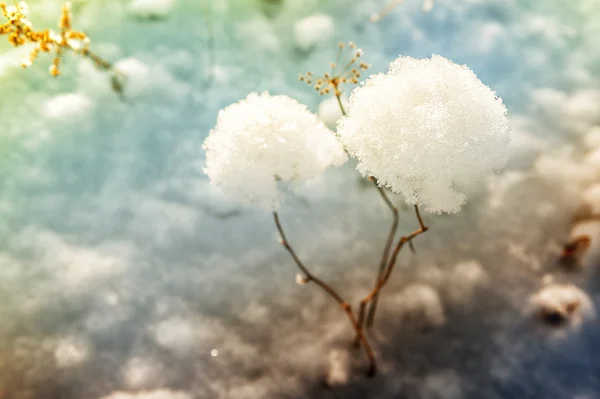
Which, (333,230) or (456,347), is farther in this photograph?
(333,230)

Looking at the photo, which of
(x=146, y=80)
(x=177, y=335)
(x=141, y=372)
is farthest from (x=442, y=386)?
(x=146, y=80)

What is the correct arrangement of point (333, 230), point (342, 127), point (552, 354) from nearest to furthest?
point (342, 127) < point (552, 354) < point (333, 230)

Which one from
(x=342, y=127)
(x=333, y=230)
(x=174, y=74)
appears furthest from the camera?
(x=174, y=74)

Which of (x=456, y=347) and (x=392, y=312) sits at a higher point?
(x=392, y=312)

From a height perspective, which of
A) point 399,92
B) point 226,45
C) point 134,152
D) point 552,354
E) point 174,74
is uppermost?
point 226,45

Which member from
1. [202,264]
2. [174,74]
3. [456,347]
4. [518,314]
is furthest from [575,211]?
[174,74]

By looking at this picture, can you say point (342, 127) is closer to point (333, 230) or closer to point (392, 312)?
point (333, 230)

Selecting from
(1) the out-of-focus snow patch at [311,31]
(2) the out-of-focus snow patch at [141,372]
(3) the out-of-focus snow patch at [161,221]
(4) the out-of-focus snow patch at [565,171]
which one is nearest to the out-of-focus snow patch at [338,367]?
(2) the out-of-focus snow patch at [141,372]
